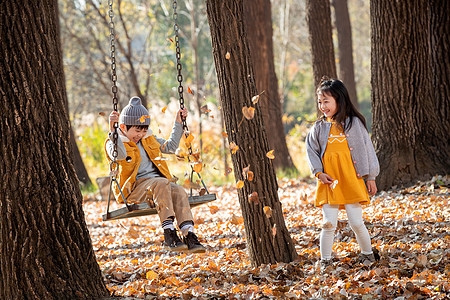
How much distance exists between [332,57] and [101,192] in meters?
5.63

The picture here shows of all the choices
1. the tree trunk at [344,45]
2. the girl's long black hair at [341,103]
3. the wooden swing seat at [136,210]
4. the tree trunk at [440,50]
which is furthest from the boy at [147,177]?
the tree trunk at [344,45]

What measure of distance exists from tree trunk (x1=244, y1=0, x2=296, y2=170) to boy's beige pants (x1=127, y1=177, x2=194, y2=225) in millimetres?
5144

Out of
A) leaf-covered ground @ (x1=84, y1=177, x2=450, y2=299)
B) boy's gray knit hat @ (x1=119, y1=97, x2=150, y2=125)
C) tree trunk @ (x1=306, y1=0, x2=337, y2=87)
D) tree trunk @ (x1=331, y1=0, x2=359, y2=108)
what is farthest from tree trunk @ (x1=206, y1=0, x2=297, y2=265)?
tree trunk @ (x1=331, y1=0, x2=359, y2=108)

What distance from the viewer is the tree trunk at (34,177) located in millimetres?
3338

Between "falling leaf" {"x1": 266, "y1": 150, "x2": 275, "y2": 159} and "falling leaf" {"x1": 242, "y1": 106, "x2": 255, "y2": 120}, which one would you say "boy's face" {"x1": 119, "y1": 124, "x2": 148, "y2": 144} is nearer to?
"falling leaf" {"x1": 242, "y1": 106, "x2": 255, "y2": 120}

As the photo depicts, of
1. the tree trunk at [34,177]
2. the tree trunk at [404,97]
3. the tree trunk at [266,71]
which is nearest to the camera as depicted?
the tree trunk at [34,177]

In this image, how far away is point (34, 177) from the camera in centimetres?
338

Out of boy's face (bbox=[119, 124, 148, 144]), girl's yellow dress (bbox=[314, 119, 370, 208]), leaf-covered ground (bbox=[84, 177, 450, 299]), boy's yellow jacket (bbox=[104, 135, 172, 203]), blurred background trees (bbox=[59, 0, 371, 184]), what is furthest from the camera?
blurred background trees (bbox=[59, 0, 371, 184])

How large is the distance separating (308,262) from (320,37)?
577cm

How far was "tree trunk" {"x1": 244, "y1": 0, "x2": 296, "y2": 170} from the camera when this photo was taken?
33.7 ft

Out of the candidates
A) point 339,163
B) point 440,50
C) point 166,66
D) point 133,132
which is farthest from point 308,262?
point 166,66

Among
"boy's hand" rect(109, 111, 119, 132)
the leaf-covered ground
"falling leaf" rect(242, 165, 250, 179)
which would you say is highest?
"boy's hand" rect(109, 111, 119, 132)

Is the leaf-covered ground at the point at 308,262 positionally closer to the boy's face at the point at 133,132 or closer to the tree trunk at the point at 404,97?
the tree trunk at the point at 404,97

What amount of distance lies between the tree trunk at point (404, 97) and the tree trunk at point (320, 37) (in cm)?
228
